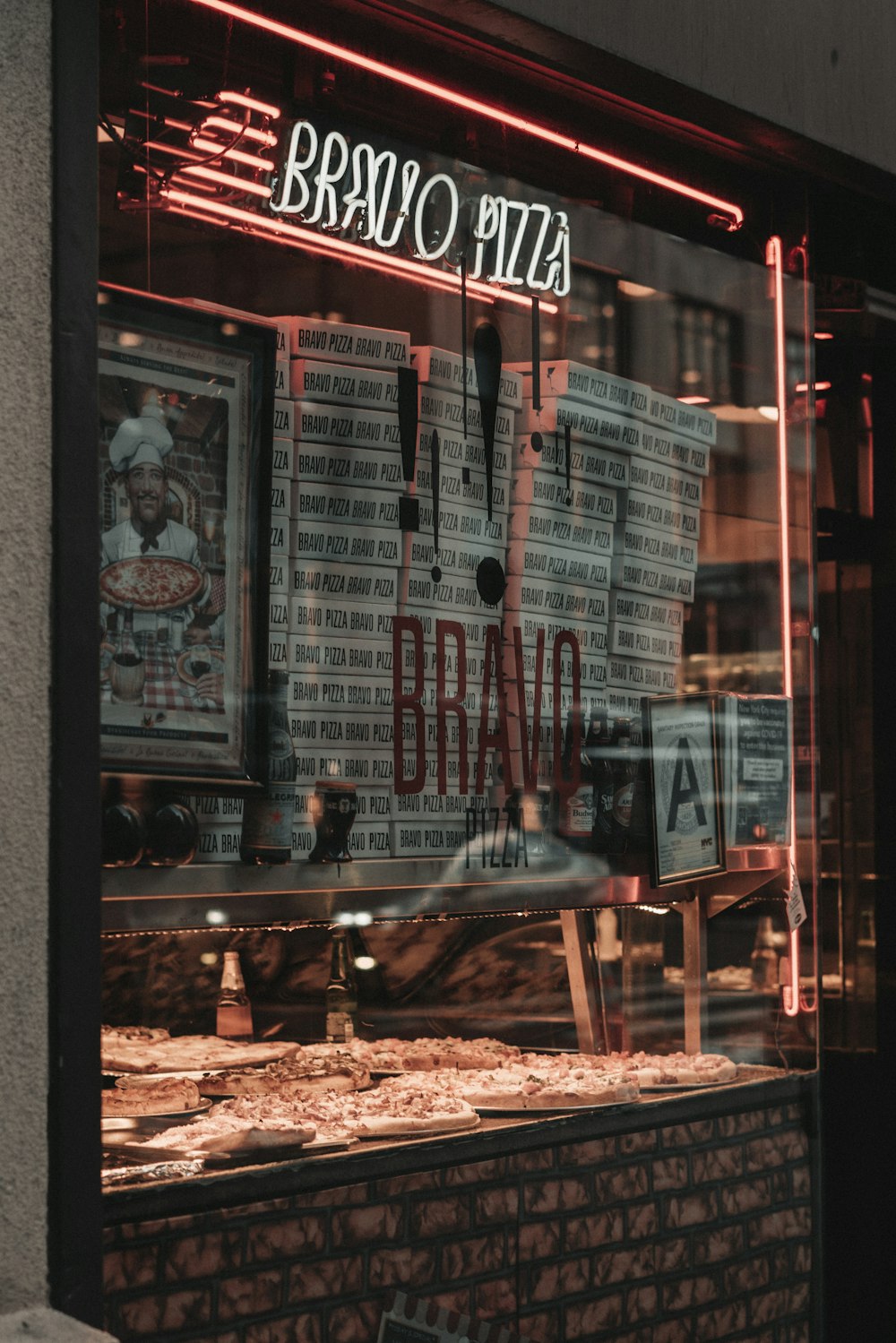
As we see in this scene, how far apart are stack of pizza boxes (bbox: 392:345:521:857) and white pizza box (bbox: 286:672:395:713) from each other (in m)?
0.07

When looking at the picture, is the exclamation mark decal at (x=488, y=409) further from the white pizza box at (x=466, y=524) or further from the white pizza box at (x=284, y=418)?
the white pizza box at (x=284, y=418)

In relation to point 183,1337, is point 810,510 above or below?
above

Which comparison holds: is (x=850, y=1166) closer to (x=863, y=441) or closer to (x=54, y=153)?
(x=863, y=441)

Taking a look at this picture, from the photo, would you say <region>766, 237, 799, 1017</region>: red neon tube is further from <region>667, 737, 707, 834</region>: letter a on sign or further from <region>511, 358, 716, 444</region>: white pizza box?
<region>667, 737, 707, 834</region>: letter a on sign

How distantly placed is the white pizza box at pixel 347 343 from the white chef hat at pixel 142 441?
464 mm

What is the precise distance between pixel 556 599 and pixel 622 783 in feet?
1.62

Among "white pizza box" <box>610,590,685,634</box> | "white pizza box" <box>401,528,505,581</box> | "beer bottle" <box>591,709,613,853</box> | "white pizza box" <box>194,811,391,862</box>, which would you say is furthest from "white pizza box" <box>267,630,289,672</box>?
"white pizza box" <box>610,590,685,634</box>

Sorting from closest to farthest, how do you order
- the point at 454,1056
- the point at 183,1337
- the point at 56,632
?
the point at 56,632 < the point at 183,1337 < the point at 454,1056

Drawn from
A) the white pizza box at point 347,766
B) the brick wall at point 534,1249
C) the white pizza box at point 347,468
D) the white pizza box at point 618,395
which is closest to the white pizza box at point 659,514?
the white pizza box at point 618,395

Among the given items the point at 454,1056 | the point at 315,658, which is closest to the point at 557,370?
the point at 315,658

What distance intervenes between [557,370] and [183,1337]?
239 cm

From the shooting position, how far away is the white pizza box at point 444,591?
3.67m

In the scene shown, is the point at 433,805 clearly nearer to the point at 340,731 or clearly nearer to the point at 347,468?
the point at 340,731

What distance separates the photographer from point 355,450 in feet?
11.7
